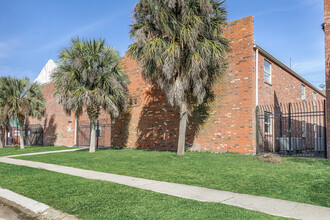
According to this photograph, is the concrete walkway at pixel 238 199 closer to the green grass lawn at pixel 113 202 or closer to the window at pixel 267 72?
the green grass lawn at pixel 113 202

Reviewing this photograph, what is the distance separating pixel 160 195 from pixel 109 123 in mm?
17691

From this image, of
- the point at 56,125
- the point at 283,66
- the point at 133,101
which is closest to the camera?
the point at 283,66

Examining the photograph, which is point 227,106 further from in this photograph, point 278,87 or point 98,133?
point 98,133

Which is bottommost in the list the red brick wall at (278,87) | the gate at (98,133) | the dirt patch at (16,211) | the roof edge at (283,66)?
the dirt patch at (16,211)

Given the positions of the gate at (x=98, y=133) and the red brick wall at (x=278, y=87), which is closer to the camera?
the red brick wall at (x=278, y=87)

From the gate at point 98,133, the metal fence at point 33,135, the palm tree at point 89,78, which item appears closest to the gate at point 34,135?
the metal fence at point 33,135

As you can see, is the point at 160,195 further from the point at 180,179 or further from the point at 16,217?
the point at 16,217

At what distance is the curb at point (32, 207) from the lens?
4582mm

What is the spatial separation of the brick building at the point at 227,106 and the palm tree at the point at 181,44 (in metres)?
1.40

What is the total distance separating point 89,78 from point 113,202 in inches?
475

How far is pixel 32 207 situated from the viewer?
5.06 m

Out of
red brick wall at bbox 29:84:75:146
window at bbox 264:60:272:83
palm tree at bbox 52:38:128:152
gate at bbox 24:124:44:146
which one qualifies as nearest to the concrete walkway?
palm tree at bbox 52:38:128:152

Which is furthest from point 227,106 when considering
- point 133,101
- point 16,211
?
point 16,211

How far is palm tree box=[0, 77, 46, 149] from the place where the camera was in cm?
2178
